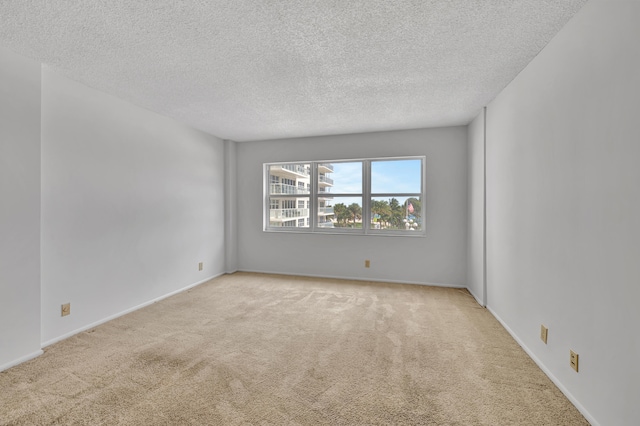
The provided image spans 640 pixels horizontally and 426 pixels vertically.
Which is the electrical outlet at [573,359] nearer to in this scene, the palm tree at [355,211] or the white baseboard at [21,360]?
the palm tree at [355,211]

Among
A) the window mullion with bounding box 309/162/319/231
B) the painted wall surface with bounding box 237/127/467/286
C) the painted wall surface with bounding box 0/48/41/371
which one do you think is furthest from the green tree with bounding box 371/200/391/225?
the painted wall surface with bounding box 0/48/41/371

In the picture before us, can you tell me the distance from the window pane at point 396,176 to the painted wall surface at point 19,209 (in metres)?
3.90

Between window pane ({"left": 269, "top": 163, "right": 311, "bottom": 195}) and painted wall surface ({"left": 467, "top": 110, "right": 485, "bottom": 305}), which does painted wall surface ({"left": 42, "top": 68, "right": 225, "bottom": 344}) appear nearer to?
window pane ({"left": 269, "top": 163, "right": 311, "bottom": 195})

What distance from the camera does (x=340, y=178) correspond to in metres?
4.77

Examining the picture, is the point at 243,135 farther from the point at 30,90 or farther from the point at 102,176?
the point at 30,90

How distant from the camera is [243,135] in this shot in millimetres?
4602

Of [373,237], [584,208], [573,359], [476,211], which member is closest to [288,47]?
[584,208]

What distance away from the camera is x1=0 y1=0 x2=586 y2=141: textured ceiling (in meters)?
1.66

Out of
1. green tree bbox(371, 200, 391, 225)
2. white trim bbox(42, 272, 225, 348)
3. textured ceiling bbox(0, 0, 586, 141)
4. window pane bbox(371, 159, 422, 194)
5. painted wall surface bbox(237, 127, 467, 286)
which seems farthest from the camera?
green tree bbox(371, 200, 391, 225)

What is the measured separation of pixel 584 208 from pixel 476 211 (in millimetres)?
2103

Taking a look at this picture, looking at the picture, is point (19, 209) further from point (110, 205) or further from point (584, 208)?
point (584, 208)

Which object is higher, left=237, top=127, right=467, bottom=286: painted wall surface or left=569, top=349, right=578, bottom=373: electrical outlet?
left=237, top=127, right=467, bottom=286: painted wall surface

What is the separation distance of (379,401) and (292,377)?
0.60 meters

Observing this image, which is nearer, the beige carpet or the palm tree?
the beige carpet
